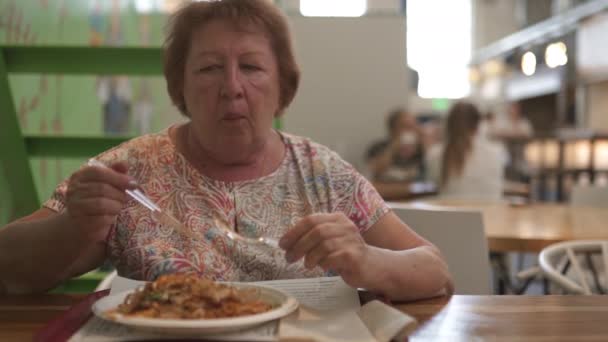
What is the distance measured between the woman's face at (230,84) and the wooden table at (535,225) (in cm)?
90

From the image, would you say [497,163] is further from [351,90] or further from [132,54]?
[132,54]

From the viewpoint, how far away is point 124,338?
2.79 ft

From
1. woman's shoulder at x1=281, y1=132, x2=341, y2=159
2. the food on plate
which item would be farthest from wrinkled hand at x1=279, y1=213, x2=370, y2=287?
woman's shoulder at x1=281, y1=132, x2=341, y2=159

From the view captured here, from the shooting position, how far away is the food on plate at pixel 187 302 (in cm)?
88

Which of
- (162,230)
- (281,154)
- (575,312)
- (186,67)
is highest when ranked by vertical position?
(186,67)

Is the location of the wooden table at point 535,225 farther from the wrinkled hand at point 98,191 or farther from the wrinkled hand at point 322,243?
the wrinkled hand at point 98,191

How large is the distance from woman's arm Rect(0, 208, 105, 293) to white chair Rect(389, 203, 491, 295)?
1.14 m

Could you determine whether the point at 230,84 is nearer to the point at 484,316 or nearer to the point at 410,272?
the point at 410,272

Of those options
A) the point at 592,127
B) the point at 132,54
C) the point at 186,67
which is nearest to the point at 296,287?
the point at 186,67

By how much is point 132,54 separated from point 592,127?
10.3 metres

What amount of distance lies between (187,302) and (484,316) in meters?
0.47

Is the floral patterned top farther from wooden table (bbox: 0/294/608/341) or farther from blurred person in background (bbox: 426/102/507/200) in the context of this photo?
blurred person in background (bbox: 426/102/507/200)

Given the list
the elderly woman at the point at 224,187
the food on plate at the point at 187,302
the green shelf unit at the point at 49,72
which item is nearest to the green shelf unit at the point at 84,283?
the green shelf unit at the point at 49,72

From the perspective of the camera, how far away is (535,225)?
2.52 metres
